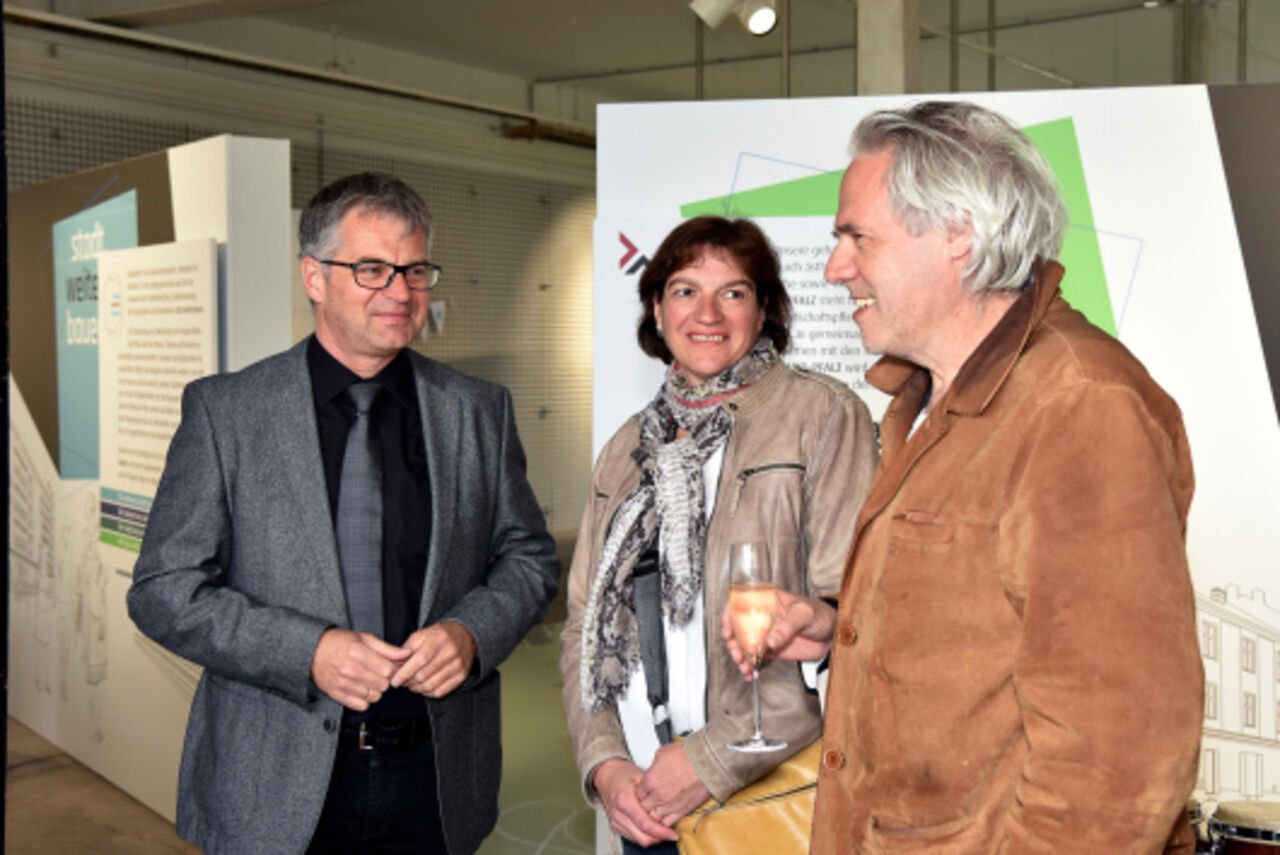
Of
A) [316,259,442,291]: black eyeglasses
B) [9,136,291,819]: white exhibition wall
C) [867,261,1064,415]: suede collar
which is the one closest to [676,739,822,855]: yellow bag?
[867,261,1064,415]: suede collar

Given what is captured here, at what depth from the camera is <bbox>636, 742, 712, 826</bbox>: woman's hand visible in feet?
6.81

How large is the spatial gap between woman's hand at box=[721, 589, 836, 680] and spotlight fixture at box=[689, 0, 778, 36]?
355cm

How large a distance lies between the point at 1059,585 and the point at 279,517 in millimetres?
1383

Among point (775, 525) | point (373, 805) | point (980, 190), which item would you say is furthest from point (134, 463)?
point (980, 190)

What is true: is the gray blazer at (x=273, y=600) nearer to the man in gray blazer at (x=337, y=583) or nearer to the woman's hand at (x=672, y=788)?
the man in gray blazer at (x=337, y=583)

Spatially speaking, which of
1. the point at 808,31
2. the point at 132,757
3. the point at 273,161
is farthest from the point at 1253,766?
the point at 808,31

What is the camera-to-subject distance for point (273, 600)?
6.98 feet

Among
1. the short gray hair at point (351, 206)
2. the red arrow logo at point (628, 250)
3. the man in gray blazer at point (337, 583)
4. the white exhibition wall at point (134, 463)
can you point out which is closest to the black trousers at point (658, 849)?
the man in gray blazer at point (337, 583)

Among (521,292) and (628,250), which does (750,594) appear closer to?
(628,250)

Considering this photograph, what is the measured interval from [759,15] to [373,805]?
12.9ft

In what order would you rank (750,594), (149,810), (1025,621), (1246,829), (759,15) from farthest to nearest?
(759,15)
(149,810)
(1246,829)
(750,594)
(1025,621)

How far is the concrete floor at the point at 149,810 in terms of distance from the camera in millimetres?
4461

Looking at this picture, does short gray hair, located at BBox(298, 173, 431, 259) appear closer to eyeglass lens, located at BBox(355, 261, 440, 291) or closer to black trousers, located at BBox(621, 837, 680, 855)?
eyeglass lens, located at BBox(355, 261, 440, 291)

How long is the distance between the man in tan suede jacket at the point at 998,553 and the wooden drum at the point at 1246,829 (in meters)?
1.38
